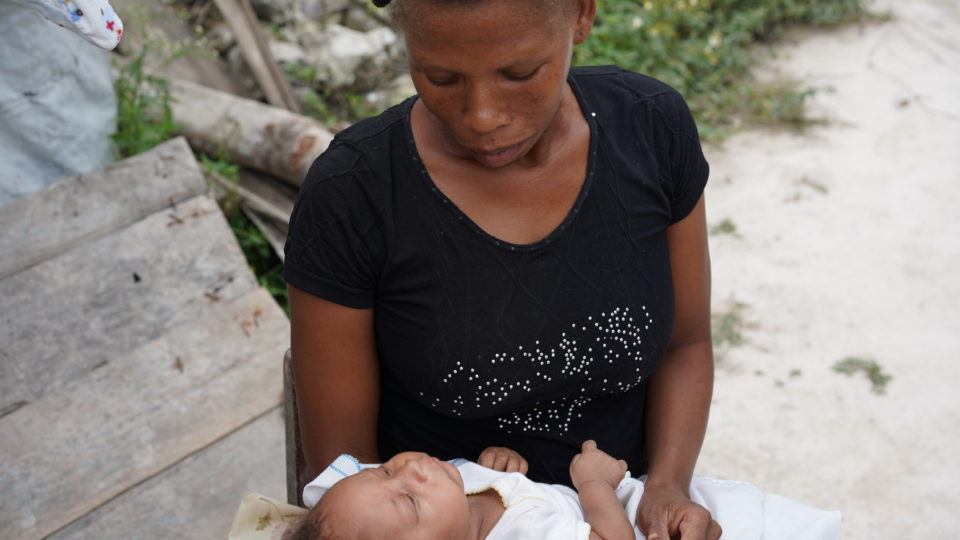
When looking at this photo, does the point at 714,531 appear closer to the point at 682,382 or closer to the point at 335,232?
the point at 682,382

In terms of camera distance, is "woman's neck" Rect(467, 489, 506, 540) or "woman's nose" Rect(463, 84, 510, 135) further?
"woman's neck" Rect(467, 489, 506, 540)

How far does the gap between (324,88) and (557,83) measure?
379cm

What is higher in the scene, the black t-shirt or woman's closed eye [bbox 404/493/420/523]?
the black t-shirt

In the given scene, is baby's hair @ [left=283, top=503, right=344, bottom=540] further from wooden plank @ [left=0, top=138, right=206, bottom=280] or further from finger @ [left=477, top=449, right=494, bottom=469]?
wooden plank @ [left=0, top=138, right=206, bottom=280]

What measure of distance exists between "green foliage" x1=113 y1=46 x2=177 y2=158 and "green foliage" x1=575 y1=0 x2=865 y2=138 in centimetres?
242

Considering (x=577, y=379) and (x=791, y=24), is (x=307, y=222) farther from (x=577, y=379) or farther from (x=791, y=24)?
(x=791, y=24)

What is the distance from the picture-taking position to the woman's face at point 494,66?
1.58 m

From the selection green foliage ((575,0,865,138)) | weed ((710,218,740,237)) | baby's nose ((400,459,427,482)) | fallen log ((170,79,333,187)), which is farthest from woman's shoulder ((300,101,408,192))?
green foliage ((575,0,865,138))

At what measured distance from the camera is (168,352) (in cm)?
306

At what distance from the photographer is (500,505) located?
1.90 meters

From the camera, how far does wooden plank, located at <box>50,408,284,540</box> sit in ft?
8.84

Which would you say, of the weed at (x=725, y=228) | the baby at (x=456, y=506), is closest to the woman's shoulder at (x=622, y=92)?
the baby at (x=456, y=506)

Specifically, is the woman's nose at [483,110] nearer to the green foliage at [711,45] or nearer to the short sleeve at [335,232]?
the short sleeve at [335,232]

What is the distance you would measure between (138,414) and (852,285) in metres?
3.04
